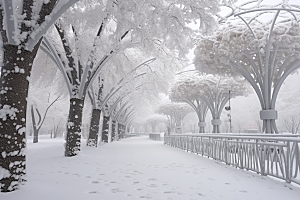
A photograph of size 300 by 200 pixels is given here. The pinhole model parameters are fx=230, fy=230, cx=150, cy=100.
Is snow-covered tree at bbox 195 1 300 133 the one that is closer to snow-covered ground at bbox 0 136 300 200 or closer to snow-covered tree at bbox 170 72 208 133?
snow-covered ground at bbox 0 136 300 200

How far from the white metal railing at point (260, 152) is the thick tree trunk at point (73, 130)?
19.3ft

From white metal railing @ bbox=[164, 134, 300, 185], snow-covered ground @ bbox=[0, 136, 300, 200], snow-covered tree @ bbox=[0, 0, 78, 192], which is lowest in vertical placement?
snow-covered ground @ bbox=[0, 136, 300, 200]

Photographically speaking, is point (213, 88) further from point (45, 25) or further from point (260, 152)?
point (45, 25)

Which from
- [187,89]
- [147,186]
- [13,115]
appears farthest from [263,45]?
[13,115]

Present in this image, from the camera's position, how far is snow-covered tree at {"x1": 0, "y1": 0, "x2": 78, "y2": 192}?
4.40m

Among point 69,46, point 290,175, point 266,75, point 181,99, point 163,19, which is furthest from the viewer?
point 181,99

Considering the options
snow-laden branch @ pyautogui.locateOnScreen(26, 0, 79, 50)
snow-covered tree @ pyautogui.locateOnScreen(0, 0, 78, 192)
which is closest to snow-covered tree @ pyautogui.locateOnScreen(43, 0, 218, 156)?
snow-laden branch @ pyautogui.locateOnScreen(26, 0, 79, 50)

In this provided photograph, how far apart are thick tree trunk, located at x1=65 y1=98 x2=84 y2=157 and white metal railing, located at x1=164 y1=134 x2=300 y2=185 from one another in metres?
5.87

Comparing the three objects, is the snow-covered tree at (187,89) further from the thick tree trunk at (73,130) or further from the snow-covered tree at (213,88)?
the thick tree trunk at (73,130)

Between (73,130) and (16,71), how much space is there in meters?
5.51

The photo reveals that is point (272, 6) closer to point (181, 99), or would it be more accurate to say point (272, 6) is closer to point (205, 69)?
point (205, 69)

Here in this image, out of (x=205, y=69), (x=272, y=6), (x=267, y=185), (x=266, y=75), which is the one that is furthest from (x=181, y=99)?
(x=267, y=185)

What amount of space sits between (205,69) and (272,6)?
551cm

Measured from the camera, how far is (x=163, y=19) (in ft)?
23.9
